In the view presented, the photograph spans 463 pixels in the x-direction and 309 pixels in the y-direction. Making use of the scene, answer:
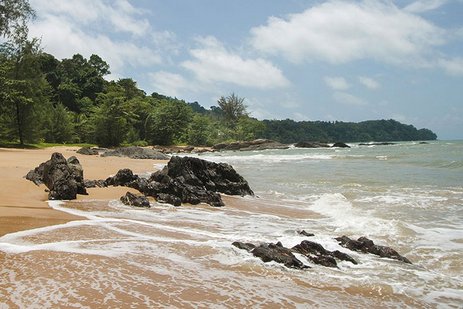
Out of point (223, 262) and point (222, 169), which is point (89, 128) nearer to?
point (222, 169)

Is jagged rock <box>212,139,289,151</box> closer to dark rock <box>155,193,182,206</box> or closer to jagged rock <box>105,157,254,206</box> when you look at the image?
jagged rock <box>105,157,254,206</box>

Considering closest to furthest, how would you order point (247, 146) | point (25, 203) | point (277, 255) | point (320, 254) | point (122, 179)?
point (277, 255)
point (320, 254)
point (25, 203)
point (122, 179)
point (247, 146)

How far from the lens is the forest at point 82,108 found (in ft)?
112

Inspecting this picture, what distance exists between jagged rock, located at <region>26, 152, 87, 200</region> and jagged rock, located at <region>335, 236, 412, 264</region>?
6460 millimetres

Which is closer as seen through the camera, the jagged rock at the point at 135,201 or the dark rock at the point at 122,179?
the jagged rock at the point at 135,201

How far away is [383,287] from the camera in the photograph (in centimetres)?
522

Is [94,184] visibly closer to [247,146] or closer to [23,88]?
[23,88]

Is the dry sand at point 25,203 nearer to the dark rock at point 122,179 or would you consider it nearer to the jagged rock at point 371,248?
the dark rock at point 122,179

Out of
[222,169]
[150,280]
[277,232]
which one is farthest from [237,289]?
[222,169]

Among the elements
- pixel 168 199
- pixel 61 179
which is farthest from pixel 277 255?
pixel 61 179

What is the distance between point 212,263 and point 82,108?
6661 cm

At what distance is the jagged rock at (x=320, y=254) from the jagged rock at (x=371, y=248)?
64 centimetres

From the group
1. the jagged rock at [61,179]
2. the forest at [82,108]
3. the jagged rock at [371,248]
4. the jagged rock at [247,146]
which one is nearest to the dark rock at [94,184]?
the jagged rock at [61,179]

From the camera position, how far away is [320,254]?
6.34 meters
